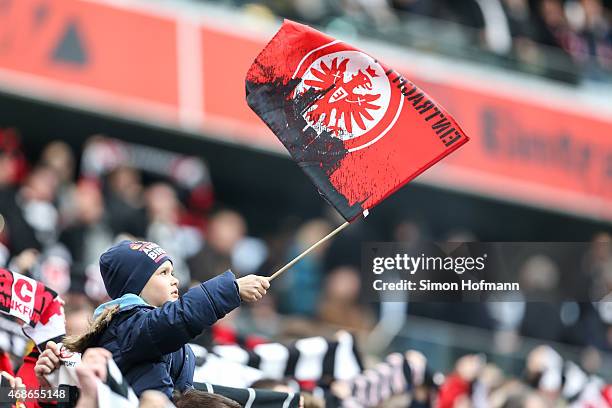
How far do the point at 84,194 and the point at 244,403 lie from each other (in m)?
5.75

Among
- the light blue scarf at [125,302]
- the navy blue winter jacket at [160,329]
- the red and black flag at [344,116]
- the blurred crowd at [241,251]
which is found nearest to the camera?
the navy blue winter jacket at [160,329]

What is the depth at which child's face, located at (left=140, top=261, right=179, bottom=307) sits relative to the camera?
511cm

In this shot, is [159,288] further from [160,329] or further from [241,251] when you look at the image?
[241,251]

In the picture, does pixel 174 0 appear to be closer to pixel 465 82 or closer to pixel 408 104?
pixel 465 82

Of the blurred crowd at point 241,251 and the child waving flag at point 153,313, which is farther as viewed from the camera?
the blurred crowd at point 241,251

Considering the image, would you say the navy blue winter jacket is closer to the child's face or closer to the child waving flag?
the child waving flag

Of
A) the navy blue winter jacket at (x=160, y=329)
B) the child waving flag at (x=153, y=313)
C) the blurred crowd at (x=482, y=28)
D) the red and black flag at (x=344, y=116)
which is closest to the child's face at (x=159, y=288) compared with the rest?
the child waving flag at (x=153, y=313)

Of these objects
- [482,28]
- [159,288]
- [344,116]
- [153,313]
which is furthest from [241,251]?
[153,313]

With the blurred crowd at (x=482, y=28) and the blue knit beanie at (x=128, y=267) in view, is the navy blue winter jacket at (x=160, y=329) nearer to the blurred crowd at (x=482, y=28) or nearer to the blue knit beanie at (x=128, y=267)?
the blue knit beanie at (x=128, y=267)

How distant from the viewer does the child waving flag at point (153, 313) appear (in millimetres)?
4789

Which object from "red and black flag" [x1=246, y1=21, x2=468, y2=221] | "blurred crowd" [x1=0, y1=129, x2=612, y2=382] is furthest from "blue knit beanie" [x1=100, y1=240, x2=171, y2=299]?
"blurred crowd" [x1=0, y1=129, x2=612, y2=382]

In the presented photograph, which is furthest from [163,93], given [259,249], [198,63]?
[259,249]

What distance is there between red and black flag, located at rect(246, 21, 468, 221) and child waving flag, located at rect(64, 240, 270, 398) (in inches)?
34.8

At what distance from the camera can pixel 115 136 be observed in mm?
14305
